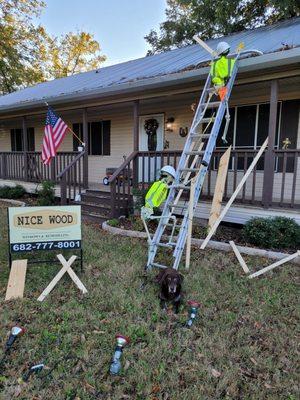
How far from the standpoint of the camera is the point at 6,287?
4125 mm

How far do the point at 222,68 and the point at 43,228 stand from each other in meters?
3.92

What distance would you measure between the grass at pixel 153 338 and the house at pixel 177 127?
241 centimetres

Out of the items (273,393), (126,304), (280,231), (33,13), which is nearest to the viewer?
(273,393)

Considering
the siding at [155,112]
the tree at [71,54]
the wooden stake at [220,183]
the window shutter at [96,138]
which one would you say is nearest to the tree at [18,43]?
the tree at [71,54]

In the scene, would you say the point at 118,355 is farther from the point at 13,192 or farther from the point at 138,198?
the point at 13,192

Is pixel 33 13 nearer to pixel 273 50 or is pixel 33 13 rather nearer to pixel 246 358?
pixel 273 50

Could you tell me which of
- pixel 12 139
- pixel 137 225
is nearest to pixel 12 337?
pixel 137 225

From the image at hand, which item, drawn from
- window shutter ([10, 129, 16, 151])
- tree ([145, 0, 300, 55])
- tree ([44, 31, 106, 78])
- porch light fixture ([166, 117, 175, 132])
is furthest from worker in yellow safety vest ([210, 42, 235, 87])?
tree ([44, 31, 106, 78])

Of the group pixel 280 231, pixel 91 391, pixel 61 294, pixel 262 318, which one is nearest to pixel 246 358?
pixel 262 318

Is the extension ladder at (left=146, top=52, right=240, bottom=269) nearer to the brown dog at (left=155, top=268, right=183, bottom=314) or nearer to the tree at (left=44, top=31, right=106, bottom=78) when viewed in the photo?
the brown dog at (left=155, top=268, right=183, bottom=314)

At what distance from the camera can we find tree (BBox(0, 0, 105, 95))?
77.4ft

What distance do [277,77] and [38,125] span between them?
10.5 meters

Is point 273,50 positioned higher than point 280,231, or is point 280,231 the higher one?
point 273,50

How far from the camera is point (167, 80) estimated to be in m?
6.72
